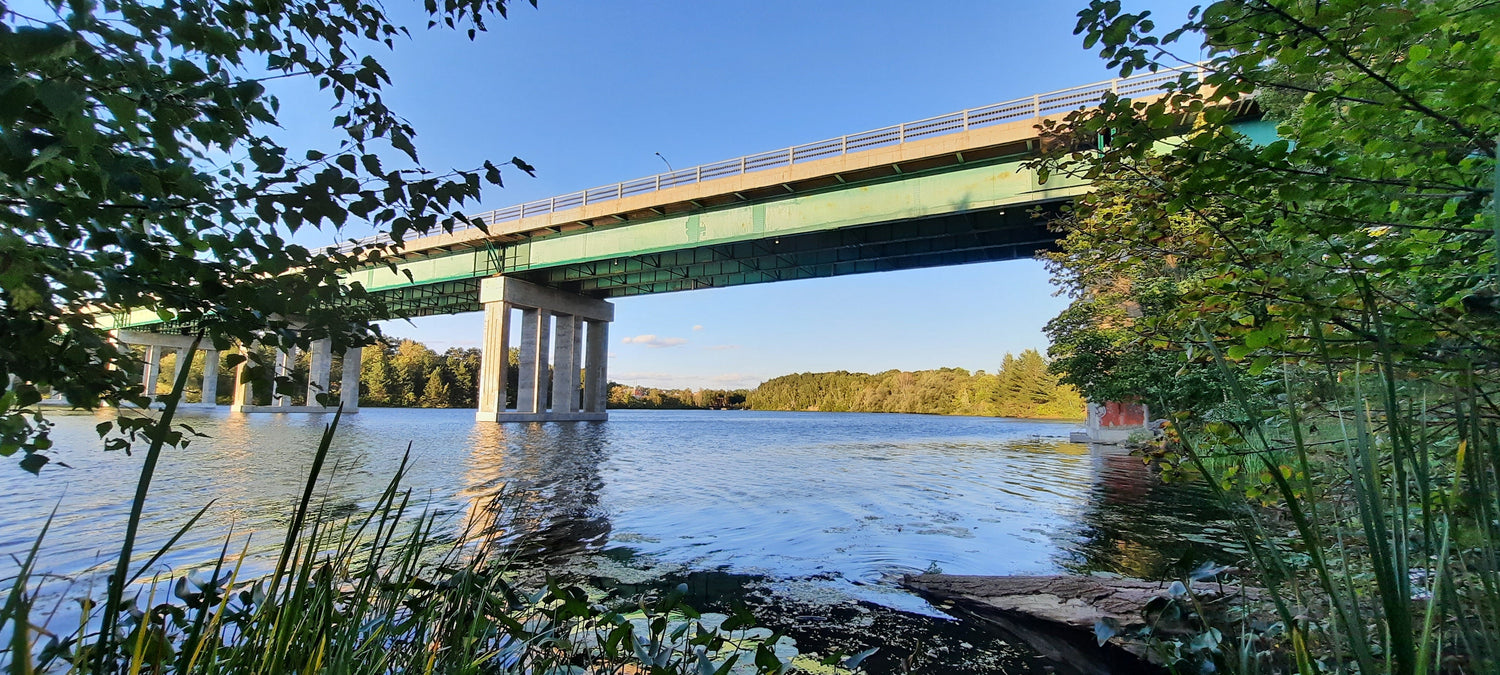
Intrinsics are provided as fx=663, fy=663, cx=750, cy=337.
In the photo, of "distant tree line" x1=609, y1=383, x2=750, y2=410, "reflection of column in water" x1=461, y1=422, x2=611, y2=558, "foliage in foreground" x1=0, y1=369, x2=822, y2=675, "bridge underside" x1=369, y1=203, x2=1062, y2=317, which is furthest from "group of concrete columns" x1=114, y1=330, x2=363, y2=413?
"distant tree line" x1=609, y1=383, x2=750, y2=410

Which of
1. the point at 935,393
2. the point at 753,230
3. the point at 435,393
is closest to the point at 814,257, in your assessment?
the point at 753,230

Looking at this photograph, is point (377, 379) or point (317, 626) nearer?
point (317, 626)

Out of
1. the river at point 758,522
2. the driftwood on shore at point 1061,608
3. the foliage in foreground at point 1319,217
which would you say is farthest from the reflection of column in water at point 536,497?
the driftwood on shore at point 1061,608

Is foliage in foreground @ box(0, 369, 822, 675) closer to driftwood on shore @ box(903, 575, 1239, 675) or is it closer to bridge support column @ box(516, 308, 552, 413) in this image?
driftwood on shore @ box(903, 575, 1239, 675)

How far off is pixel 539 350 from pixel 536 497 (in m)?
33.7

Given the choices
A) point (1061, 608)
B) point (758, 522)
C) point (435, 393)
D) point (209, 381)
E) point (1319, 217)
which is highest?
point (1319, 217)

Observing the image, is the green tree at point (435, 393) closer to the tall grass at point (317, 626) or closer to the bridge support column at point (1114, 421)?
the bridge support column at point (1114, 421)

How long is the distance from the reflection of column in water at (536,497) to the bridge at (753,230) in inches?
183

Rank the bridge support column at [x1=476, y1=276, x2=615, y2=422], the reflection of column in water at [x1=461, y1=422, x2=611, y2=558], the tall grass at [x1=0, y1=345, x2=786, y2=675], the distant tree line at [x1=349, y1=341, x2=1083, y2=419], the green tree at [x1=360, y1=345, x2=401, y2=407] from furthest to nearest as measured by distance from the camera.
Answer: the green tree at [x1=360, y1=345, x2=401, y2=407] → the distant tree line at [x1=349, y1=341, x2=1083, y2=419] → the bridge support column at [x1=476, y1=276, x2=615, y2=422] → the reflection of column in water at [x1=461, y1=422, x2=611, y2=558] → the tall grass at [x1=0, y1=345, x2=786, y2=675]

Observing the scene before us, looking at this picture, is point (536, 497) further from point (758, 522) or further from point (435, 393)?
point (435, 393)

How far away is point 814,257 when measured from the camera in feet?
109

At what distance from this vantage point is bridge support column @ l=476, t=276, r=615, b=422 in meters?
39.7

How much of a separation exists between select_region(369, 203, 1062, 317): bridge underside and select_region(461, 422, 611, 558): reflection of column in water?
6.50m

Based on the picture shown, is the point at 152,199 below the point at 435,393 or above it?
above
